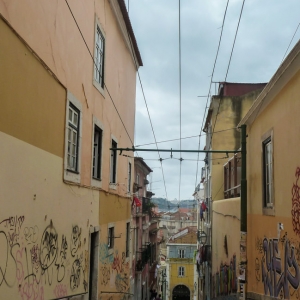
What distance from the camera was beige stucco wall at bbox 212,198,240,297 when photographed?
14.6 metres

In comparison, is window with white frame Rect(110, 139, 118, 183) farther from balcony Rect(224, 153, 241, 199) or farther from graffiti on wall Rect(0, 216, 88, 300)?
graffiti on wall Rect(0, 216, 88, 300)

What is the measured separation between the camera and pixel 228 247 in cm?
1684

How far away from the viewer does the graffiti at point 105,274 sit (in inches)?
516

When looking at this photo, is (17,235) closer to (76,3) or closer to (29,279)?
(29,279)

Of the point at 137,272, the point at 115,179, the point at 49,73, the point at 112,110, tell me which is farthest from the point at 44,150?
the point at 137,272

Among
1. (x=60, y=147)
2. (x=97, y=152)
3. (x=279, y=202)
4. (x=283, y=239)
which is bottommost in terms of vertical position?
(x=283, y=239)

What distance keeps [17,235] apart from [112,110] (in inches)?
317

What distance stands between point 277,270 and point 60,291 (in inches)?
164

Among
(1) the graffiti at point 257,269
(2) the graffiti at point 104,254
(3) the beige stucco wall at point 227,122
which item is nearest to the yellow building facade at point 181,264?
(3) the beige stucco wall at point 227,122

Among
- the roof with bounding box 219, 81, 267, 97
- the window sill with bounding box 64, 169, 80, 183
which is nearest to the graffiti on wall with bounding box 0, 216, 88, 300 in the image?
the window sill with bounding box 64, 169, 80, 183

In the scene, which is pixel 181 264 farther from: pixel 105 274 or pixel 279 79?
pixel 279 79

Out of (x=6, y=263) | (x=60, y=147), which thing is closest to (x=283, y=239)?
(x=60, y=147)

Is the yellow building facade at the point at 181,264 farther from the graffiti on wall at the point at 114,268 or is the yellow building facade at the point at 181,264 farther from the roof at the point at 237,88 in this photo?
the graffiti on wall at the point at 114,268

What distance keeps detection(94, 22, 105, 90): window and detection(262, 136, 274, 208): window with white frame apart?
177 inches
